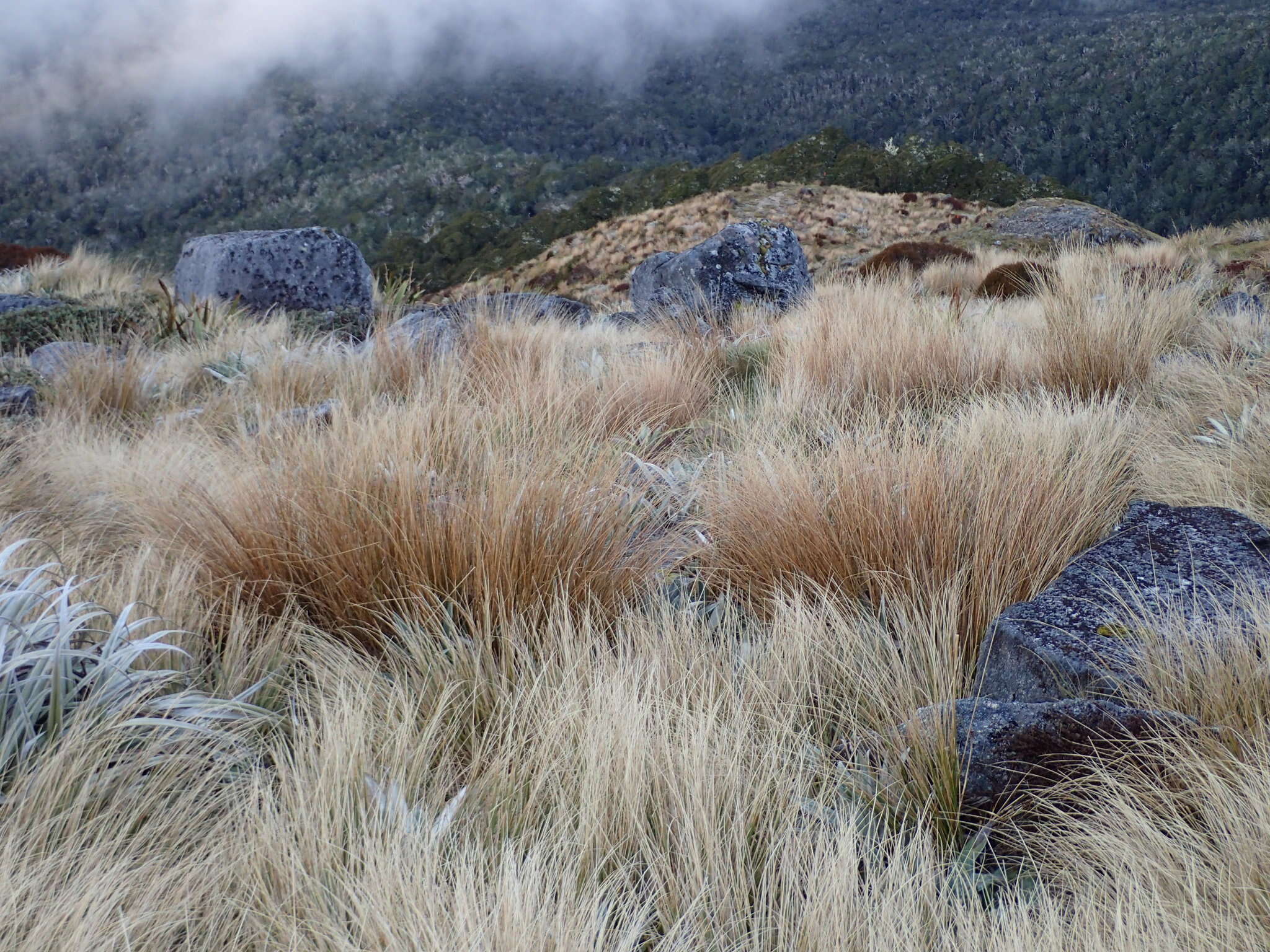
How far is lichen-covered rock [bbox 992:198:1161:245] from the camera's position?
16.8 m

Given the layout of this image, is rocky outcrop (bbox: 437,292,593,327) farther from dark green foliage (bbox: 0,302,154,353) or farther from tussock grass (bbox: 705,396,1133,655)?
tussock grass (bbox: 705,396,1133,655)

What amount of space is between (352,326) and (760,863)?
267 inches

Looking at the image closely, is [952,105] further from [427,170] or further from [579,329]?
[579,329]

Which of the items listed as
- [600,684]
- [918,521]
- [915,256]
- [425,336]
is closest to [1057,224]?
[915,256]

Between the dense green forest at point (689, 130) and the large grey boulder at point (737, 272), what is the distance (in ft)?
90.9

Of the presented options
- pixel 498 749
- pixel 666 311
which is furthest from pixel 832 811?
pixel 666 311

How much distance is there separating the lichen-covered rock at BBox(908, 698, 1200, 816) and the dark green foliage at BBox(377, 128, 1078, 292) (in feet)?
83.0

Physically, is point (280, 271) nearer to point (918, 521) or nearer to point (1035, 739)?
point (918, 521)

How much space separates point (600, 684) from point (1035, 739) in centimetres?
69

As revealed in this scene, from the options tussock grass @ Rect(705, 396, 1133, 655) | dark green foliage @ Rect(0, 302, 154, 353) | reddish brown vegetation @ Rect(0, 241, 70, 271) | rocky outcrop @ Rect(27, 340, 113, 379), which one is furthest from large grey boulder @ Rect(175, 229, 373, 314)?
tussock grass @ Rect(705, 396, 1133, 655)

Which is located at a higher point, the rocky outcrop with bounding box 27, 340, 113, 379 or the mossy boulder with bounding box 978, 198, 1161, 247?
the rocky outcrop with bounding box 27, 340, 113, 379

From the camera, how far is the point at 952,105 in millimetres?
79375

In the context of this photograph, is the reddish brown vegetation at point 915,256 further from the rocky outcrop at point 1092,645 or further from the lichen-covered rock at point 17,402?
the rocky outcrop at point 1092,645

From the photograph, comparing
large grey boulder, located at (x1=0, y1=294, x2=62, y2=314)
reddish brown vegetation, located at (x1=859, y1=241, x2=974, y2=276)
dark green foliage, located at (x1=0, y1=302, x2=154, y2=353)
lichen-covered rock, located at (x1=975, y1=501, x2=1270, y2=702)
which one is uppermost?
lichen-covered rock, located at (x1=975, y1=501, x2=1270, y2=702)
